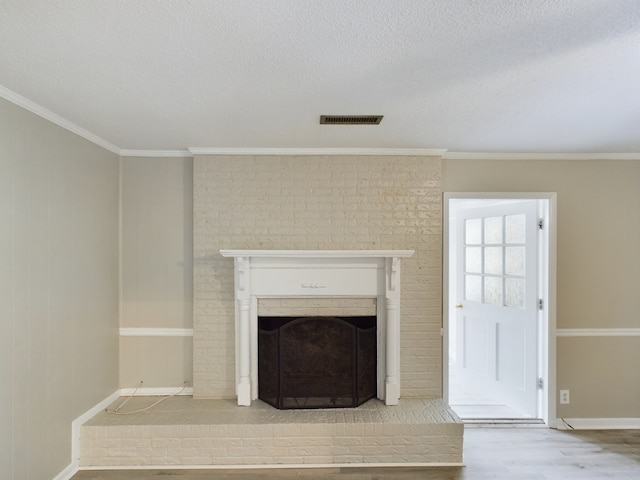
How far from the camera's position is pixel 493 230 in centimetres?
382

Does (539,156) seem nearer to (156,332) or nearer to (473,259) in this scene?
(473,259)

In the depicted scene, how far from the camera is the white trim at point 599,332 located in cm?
337

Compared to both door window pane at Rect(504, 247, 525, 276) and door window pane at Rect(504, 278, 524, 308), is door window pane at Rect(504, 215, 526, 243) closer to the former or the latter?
door window pane at Rect(504, 247, 525, 276)

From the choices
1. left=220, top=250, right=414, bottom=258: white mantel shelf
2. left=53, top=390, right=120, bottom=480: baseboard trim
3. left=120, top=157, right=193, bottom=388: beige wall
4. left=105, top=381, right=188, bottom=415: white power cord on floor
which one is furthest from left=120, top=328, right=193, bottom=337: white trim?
left=220, top=250, right=414, bottom=258: white mantel shelf

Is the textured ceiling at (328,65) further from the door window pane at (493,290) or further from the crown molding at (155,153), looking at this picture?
the door window pane at (493,290)

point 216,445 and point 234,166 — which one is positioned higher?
point 234,166

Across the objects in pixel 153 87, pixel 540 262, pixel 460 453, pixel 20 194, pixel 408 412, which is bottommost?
pixel 460 453

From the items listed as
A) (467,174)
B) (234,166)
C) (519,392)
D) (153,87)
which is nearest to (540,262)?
(467,174)

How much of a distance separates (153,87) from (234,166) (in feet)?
4.25

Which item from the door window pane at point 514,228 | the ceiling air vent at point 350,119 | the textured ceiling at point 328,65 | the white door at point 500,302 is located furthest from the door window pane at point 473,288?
the ceiling air vent at point 350,119

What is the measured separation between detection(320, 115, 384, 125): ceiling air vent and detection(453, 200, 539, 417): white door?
1.88 meters

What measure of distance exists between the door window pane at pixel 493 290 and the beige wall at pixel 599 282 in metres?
0.52

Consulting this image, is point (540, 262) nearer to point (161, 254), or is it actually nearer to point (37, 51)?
point (161, 254)

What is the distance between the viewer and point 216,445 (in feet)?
9.11
